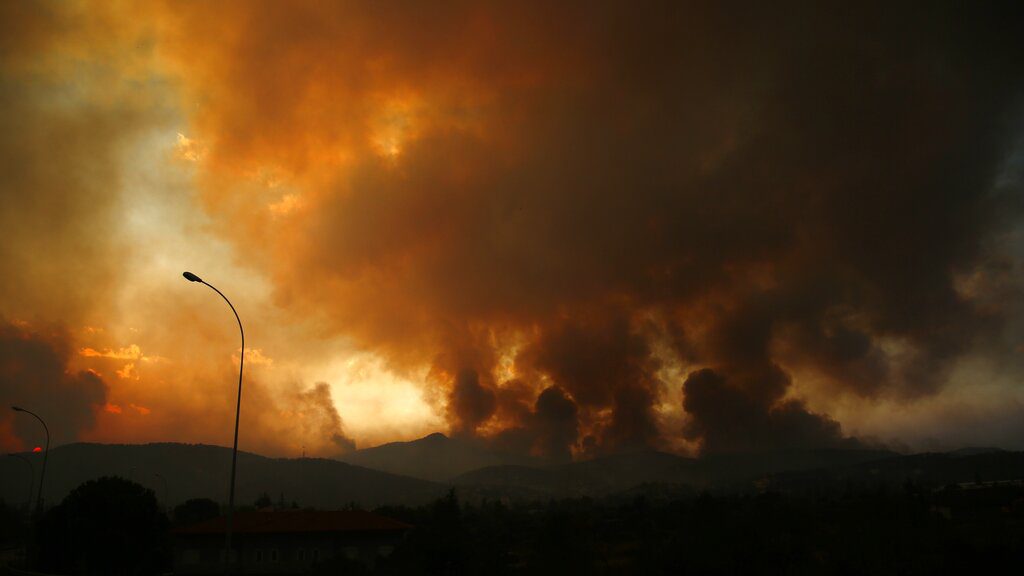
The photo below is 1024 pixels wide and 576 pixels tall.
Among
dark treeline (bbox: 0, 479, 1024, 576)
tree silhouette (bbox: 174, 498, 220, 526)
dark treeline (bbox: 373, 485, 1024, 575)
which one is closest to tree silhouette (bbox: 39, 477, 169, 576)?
dark treeline (bbox: 0, 479, 1024, 576)

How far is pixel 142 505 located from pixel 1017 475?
231 m

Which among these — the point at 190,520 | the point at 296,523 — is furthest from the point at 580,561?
the point at 190,520

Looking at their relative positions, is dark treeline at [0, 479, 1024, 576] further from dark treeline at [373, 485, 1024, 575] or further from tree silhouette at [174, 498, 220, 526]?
tree silhouette at [174, 498, 220, 526]

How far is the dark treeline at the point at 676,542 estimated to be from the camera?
110 ft

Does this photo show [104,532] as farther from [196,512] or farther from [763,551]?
[196,512]

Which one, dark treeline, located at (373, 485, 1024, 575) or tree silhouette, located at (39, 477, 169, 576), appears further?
tree silhouette, located at (39, 477, 169, 576)

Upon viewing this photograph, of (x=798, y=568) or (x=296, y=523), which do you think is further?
(x=296, y=523)

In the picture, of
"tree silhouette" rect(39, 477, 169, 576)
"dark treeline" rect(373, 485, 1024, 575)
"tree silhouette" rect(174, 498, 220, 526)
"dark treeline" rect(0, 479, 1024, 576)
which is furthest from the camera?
"tree silhouette" rect(174, 498, 220, 526)

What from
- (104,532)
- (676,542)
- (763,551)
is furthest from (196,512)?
(763,551)

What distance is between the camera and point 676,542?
3819cm

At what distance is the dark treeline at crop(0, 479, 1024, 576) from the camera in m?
33.5

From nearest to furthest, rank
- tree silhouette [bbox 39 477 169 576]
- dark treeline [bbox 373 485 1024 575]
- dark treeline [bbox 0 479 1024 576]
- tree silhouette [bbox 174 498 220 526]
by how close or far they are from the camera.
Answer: dark treeline [bbox 373 485 1024 575]
dark treeline [bbox 0 479 1024 576]
tree silhouette [bbox 39 477 169 576]
tree silhouette [bbox 174 498 220 526]

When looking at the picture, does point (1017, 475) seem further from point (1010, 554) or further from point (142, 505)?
point (142, 505)

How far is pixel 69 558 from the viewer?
54.4m
